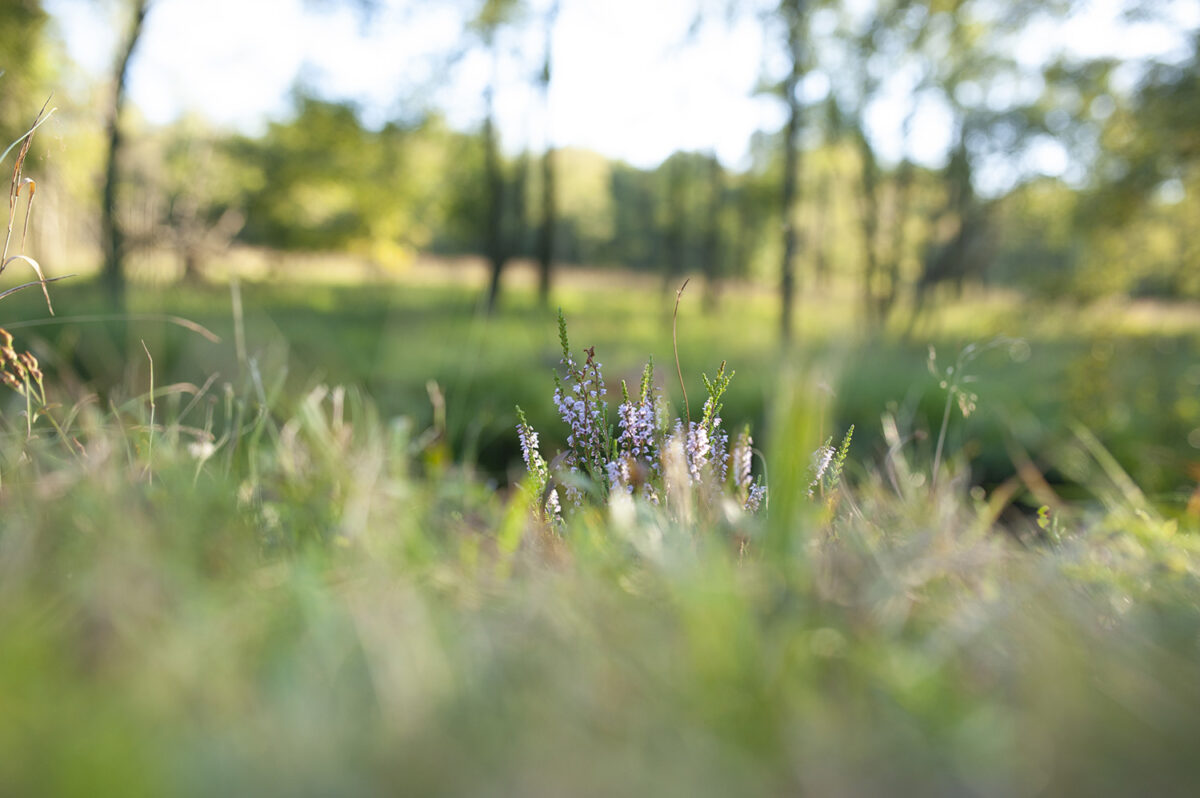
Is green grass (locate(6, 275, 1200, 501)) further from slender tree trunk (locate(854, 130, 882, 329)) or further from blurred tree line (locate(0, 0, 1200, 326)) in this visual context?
slender tree trunk (locate(854, 130, 882, 329))

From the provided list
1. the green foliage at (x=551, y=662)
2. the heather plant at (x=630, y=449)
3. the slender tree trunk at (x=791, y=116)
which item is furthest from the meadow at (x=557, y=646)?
the slender tree trunk at (x=791, y=116)

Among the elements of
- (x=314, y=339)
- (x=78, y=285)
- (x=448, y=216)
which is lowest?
(x=314, y=339)

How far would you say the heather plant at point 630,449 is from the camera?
1504mm

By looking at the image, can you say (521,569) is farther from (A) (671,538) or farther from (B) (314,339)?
(B) (314,339)

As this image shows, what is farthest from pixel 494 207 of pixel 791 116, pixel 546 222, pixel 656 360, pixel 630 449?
pixel 630 449

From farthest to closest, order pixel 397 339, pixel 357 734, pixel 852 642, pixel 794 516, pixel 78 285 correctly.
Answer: pixel 78 285, pixel 397 339, pixel 794 516, pixel 852 642, pixel 357 734

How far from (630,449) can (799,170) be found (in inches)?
649

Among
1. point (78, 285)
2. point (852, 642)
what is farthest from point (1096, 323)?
point (78, 285)

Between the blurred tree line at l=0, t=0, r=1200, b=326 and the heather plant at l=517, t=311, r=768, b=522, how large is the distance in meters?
1.79

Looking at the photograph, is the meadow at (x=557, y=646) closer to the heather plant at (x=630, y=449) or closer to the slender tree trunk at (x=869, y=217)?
the heather plant at (x=630, y=449)

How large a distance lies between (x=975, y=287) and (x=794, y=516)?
39718 mm

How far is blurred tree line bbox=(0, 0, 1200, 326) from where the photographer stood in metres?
5.79

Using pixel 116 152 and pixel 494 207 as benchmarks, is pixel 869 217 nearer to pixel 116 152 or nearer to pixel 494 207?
pixel 494 207

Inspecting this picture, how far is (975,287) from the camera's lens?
35625mm
